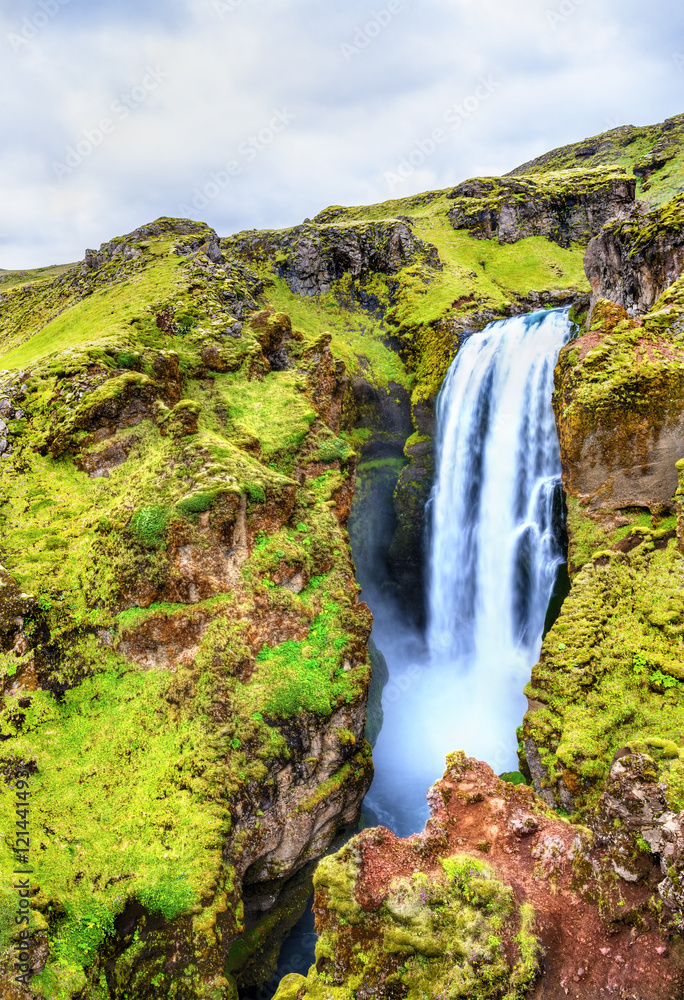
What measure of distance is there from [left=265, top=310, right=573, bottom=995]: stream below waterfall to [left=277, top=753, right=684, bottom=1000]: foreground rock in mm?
8325

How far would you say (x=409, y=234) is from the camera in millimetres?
31906

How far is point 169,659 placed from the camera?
37.1 feet

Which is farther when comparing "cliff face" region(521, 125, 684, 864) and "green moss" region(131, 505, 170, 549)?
"green moss" region(131, 505, 170, 549)

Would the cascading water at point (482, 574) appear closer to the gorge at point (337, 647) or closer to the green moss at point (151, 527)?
the gorge at point (337, 647)

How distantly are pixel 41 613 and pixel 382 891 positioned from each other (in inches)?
343

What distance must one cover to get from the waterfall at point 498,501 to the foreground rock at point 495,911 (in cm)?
960

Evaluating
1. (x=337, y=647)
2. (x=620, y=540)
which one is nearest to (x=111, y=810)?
(x=337, y=647)

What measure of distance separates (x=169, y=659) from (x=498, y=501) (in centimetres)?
1264

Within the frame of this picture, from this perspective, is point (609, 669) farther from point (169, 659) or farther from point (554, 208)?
point (554, 208)

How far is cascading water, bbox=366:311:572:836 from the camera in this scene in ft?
53.4

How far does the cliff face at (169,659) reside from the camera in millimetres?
8234

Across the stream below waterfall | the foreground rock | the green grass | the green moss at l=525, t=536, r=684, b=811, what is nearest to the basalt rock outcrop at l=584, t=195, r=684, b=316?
the stream below waterfall

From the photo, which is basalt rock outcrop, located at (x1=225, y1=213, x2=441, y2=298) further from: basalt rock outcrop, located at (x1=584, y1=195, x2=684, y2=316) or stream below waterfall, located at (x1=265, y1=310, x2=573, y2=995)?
basalt rock outcrop, located at (x1=584, y1=195, x2=684, y2=316)

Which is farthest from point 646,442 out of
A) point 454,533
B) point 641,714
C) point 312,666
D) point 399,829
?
point 399,829
